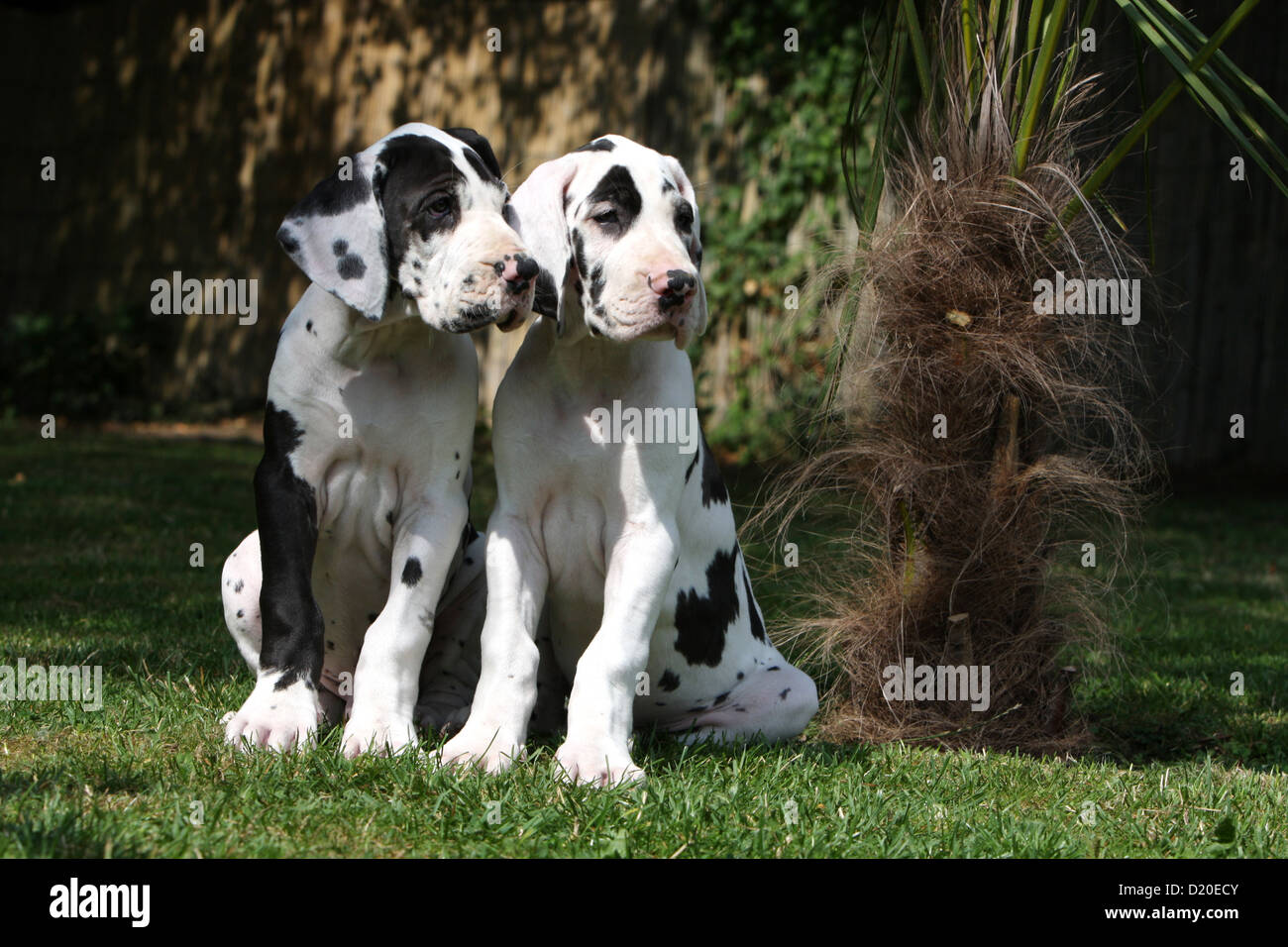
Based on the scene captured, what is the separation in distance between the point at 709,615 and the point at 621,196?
135 cm

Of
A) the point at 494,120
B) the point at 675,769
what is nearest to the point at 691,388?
the point at 675,769

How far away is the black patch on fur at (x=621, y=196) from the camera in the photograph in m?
3.59

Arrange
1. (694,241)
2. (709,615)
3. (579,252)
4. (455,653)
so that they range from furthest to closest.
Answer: (455,653) < (709,615) < (694,241) < (579,252)

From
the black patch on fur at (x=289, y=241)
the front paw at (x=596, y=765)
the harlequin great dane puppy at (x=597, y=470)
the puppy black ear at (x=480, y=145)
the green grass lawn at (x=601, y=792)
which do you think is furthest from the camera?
the puppy black ear at (x=480, y=145)

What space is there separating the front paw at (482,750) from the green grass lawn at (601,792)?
0.07 m

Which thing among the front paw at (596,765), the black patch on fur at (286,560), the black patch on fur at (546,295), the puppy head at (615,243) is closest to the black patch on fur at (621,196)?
the puppy head at (615,243)

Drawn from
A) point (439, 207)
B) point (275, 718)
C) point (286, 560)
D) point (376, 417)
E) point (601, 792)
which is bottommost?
point (601, 792)

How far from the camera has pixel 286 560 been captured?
3668mm

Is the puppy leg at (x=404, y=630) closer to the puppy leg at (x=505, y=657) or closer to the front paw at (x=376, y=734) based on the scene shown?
the front paw at (x=376, y=734)

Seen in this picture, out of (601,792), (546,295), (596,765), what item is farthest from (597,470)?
(601,792)

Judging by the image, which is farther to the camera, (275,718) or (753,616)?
(753,616)

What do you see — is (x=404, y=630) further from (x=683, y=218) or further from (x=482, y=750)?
(x=683, y=218)

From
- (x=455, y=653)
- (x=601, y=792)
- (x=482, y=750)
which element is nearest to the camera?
(x=601, y=792)

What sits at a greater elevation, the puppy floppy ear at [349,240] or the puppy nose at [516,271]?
the puppy floppy ear at [349,240]
